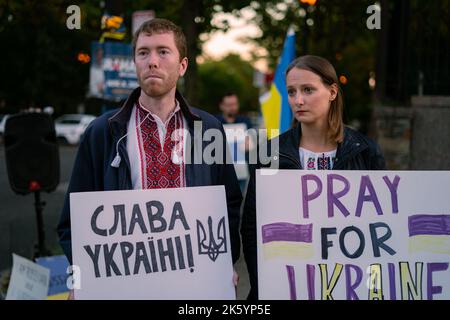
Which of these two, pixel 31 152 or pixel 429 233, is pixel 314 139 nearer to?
pixel 429 233

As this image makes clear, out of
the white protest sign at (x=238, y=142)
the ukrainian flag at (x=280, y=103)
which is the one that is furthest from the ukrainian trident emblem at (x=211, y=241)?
the white protest sign at (x=238, y=142)

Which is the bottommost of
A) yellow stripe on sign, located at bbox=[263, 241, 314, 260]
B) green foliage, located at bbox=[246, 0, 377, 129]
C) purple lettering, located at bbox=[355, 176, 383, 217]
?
yellow stripe on sign, located at bbox=[263, 241, 314, 260]

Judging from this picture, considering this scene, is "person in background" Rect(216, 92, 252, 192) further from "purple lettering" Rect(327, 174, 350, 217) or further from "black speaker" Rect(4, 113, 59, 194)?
"purple lettering" Rect(327, 174, 350, 217)

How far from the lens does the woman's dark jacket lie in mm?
2803

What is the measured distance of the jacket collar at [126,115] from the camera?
269 centimetres

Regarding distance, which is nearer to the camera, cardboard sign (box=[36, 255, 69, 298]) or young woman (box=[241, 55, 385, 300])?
young woman (box=[241, 55, 385, 300])

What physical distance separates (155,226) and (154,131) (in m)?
0.47

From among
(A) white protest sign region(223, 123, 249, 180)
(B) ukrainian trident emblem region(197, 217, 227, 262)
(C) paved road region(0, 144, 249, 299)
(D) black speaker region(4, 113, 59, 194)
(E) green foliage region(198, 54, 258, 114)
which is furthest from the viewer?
(E) green foliage region(198, 54, 258, 114)

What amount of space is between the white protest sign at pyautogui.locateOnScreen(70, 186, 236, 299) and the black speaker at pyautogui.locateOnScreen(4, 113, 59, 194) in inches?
130

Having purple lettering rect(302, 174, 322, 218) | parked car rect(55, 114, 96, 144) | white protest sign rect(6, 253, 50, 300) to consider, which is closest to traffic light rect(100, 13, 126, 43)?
white protest sign rect(6, 253, 50, 300)

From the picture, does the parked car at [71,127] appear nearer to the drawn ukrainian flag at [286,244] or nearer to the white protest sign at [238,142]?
the white protest sign at [238,142]

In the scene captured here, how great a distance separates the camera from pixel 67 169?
23.3 ft

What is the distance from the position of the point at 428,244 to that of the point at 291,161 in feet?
2.52

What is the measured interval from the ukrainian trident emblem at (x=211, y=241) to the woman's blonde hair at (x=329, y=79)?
31.1 inches
